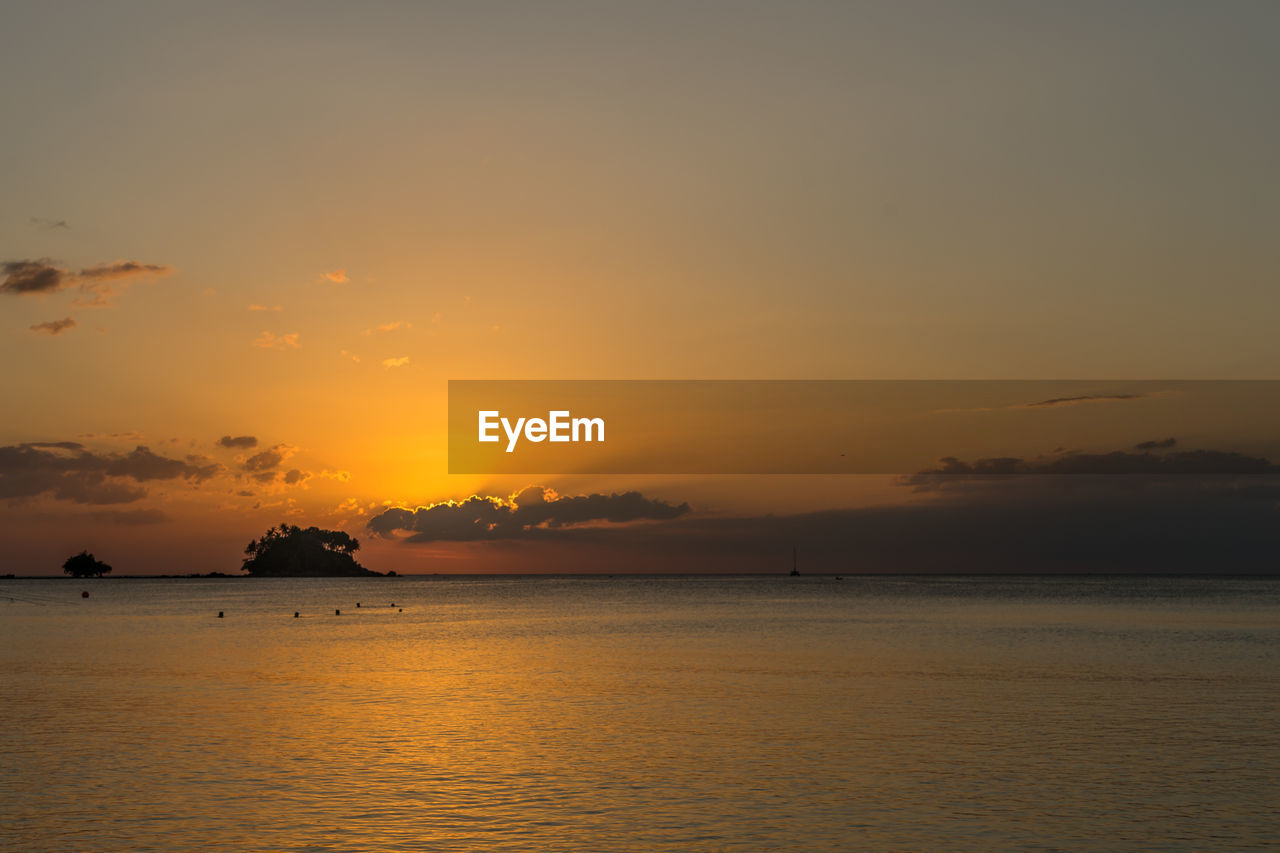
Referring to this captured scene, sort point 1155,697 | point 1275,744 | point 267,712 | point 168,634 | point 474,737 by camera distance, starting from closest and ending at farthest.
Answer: point 1275,744
point 474,737
point 267,712
point 1155,697
point 168,634

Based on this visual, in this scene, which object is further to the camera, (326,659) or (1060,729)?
(326,659)

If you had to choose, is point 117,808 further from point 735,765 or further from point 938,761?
point 938,761

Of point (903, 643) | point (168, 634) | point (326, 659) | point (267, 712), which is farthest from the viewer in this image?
point (168, 634)

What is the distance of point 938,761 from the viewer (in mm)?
33031

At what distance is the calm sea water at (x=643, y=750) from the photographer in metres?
25.2

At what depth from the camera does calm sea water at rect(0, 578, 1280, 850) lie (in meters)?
25.2

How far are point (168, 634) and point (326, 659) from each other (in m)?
34.3

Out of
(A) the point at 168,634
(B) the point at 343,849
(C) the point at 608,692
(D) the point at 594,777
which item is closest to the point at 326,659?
(C) the point at 608,692

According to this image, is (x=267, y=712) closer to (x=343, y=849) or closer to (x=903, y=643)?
(x=343, y=849)

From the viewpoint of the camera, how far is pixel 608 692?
5162 cm

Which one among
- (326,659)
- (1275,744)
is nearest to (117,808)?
(1275,744)

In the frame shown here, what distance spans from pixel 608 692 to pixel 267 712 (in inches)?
584

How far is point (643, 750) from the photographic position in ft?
116

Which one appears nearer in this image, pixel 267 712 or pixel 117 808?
pixel 117 808
